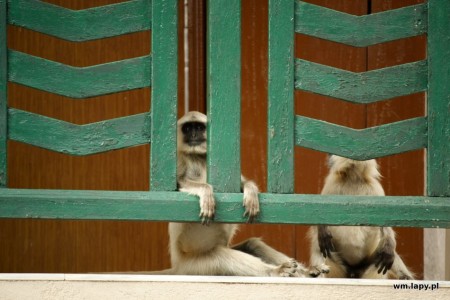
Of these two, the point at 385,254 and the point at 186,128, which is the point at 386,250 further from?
the point at 186,128

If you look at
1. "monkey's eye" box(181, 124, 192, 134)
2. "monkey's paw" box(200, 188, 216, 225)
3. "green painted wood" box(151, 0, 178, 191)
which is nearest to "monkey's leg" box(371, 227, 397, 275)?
"monkey's eye" box(181, 124, 192, 134)

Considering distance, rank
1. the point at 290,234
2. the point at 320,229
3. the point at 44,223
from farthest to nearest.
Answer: the point at 290,234 < the point at 44,223 < the point at 320,229

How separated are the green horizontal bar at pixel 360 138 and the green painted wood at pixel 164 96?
70 centimetres

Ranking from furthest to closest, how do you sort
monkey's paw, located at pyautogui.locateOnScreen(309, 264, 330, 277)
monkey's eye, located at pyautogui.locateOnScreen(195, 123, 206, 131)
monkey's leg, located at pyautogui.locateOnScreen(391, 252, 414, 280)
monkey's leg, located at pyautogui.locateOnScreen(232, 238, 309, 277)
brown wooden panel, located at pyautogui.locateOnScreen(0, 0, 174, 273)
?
brown wooden panel, located at pyautogui.locateOnScreen(0, 0, 174, 273), monkey's leg, located at pyautogui.locateOnScreen(391, 252, 414, 280), monkey's eye, located at pyautogui.locateOnScreen(195, 123, 206, 131), monkey's leg, located at pyautogui.locateOnScreen(232, 238, 309, 277), monkey's paw, located at pyautogui.locateOnScreen(309, 264, 330, 277)

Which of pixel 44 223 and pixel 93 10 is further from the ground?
pixel 93 10

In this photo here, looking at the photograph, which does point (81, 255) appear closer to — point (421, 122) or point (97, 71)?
point (97, 71)

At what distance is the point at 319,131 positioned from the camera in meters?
5.26

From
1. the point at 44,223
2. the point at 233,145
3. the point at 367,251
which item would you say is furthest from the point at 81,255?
the point at 233,145

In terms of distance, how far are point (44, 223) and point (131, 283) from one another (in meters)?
2.63

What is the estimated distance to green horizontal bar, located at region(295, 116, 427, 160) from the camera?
17.3ft

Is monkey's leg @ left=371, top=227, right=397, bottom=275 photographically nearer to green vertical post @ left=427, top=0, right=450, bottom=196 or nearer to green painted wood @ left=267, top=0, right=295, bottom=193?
green vertical post @ left=427, top=0, right=450, bottom=196

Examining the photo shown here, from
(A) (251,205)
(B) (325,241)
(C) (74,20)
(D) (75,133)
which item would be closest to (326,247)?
(B) (325,241)

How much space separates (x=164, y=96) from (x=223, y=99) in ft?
1.08

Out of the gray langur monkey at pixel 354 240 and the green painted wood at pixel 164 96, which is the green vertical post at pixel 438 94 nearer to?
the green painted wood at pixel 164 96
